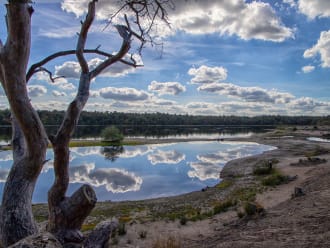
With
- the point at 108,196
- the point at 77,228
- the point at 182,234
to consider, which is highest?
the point at 77,228

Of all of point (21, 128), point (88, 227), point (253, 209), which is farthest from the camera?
point (88, 227)

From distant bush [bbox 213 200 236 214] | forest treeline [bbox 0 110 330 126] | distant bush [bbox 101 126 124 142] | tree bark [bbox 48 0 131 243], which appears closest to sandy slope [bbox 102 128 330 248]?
distant bush [bbox 213 200 236 214]

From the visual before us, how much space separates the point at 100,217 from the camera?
12.3 meters

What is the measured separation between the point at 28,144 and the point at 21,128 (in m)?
0.20

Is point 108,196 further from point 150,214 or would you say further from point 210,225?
point 210,225

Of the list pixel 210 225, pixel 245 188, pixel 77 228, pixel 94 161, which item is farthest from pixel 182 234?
pixel 94 161

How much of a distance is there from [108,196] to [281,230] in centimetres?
1228

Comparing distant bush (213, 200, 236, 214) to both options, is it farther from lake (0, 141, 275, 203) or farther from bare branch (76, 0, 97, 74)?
bare branch (76, 0, 97, 74)

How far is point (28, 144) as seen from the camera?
3.58 meters

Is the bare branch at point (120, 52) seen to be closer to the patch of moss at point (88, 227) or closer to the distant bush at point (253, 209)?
the distant bush at point (253, 209)

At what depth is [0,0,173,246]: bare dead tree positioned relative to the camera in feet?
11.0

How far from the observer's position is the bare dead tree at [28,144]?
3.35 meters

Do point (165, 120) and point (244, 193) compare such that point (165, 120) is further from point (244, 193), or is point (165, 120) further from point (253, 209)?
point (253, 209)

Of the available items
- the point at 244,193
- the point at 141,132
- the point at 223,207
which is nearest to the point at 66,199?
the point at 223,207
